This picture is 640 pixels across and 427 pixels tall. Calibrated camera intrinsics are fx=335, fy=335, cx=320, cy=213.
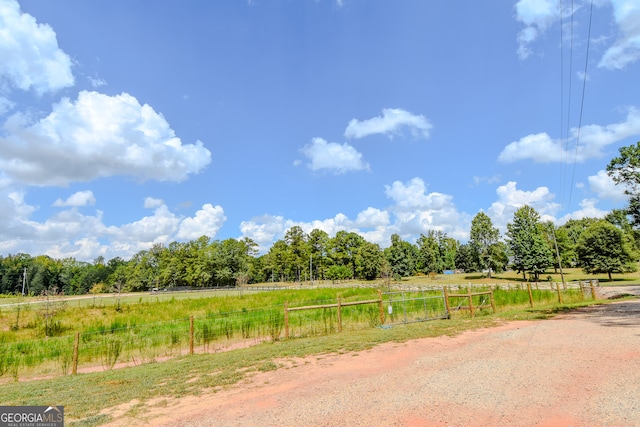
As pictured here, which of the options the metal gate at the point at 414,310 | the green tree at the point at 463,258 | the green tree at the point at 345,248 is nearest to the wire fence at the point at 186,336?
the metal gate at the point at 414,310

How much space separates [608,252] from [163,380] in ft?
197

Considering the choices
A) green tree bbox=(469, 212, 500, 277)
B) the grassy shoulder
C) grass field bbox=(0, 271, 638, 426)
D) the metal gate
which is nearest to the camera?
the grassy shoulder

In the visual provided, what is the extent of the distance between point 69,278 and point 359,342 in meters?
127

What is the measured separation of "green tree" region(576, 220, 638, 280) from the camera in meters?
47.5

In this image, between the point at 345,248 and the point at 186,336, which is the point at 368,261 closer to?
the point at 345,248

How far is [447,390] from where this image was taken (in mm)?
6242

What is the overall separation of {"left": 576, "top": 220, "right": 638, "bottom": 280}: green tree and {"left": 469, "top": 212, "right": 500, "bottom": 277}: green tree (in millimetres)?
15443

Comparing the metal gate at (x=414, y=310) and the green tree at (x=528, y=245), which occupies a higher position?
the green tree at (x=528, y=245)

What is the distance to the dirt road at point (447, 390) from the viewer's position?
513 centimetres

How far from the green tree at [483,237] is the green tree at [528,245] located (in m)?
5.19

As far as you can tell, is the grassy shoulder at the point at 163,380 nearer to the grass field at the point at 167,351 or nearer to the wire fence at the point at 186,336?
the grass field at the point at 167,351

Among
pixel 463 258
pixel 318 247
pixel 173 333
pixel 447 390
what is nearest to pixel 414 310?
pixel 173 333

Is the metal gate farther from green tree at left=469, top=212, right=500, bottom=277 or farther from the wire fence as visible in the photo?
Answer: green tree at left=469, top=212, right=500, bottom=277

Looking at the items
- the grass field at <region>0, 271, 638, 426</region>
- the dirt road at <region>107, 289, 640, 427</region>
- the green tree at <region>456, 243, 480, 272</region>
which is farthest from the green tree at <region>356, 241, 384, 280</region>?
the dirt road at <region>107, 289, 640, 427</region>
